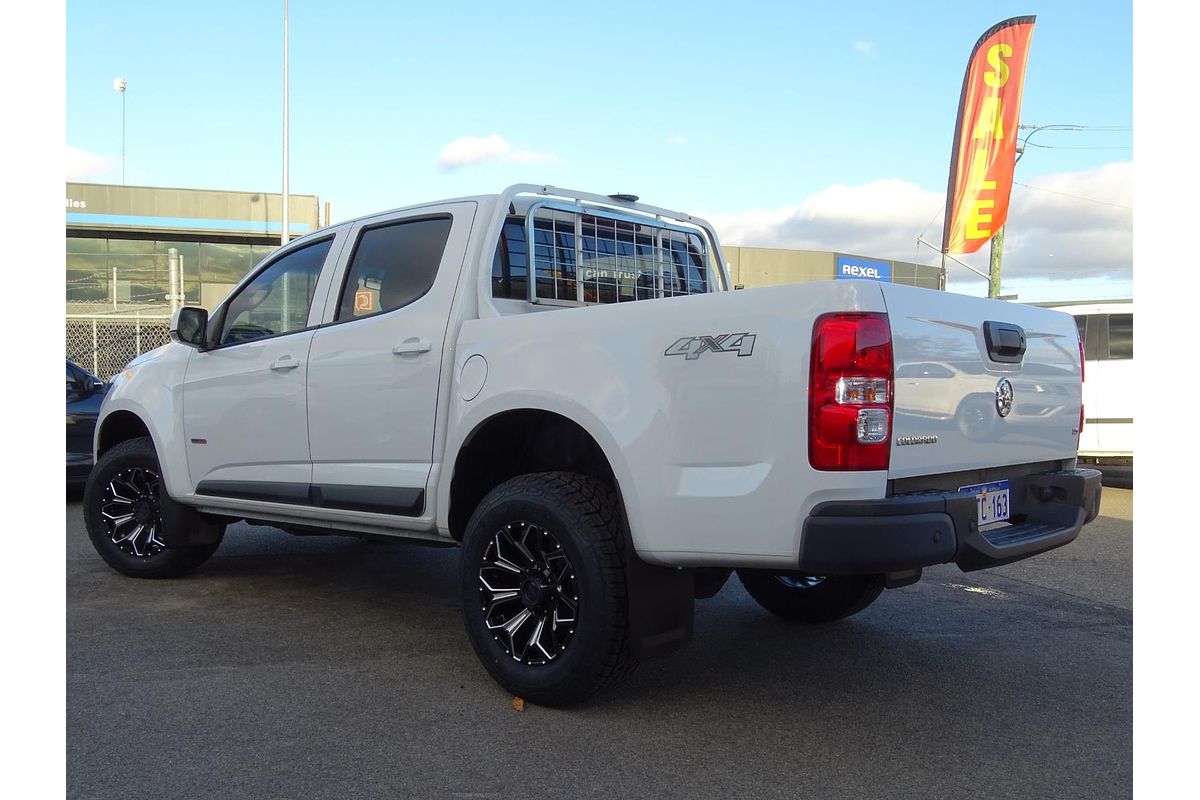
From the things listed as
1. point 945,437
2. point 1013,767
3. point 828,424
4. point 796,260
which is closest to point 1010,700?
point 1013,767

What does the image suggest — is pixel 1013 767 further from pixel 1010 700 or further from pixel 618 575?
pixel 618 575

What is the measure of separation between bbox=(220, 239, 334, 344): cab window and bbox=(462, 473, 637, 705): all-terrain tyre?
1786 millimetres

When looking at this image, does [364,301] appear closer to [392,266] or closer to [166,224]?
[392,266]

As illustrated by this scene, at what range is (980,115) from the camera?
1558cm

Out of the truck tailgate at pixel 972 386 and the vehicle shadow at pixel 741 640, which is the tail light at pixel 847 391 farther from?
the vehicle shadow at pixel 741 640

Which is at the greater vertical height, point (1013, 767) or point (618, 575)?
point (618, 575)

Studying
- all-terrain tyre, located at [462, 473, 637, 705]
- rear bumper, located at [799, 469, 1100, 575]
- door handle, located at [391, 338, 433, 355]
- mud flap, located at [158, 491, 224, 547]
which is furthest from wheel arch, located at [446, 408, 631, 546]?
mud flap, located at [158, 491, 224, 547]

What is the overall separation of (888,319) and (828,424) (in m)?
0.38

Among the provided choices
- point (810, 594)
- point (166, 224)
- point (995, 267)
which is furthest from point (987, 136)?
point (166, 224)

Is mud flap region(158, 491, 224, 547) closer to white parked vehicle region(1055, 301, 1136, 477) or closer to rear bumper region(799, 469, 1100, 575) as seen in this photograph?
rear bumper region(799, 469, 1100, 575)

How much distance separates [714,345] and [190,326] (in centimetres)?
343

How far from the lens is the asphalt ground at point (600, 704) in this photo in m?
3.11

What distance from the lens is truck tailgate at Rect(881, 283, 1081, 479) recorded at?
10.3 feet

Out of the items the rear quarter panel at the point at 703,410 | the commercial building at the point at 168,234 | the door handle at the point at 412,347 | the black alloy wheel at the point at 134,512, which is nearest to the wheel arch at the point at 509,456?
the rear quarter panel at the point at 703,410
